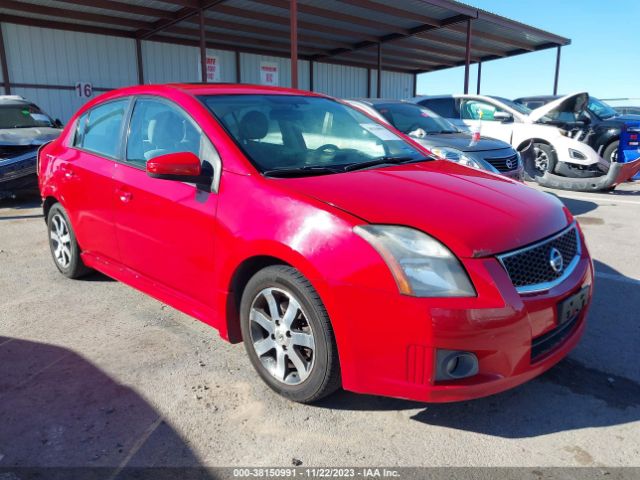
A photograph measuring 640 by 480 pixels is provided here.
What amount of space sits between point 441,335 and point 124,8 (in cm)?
1419

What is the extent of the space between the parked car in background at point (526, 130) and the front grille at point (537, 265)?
280 inches

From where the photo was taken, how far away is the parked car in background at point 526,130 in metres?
8.69

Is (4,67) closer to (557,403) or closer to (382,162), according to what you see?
(382,162)

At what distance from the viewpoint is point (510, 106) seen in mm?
9617

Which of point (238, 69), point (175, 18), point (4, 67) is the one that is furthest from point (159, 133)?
point (238, 69)

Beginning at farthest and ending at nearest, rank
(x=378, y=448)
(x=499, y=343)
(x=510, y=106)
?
(x=510, y=106) → (x=378, y=448) → (x=499, y=343)

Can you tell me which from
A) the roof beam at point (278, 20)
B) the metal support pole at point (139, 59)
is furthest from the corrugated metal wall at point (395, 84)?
the metal support pole at point (139, 59)

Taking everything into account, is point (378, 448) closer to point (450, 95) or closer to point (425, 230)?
point (425, 230)

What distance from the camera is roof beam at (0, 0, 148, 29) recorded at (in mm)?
12891

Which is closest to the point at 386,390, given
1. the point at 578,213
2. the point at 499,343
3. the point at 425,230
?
the point at 499,343

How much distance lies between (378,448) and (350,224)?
952mm

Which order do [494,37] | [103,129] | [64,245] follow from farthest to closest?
[494,37]
[64,245]
[103,129]

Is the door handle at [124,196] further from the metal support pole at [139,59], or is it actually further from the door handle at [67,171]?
the metal support pole at [139,59]

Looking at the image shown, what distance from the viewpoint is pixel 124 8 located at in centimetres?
1333
